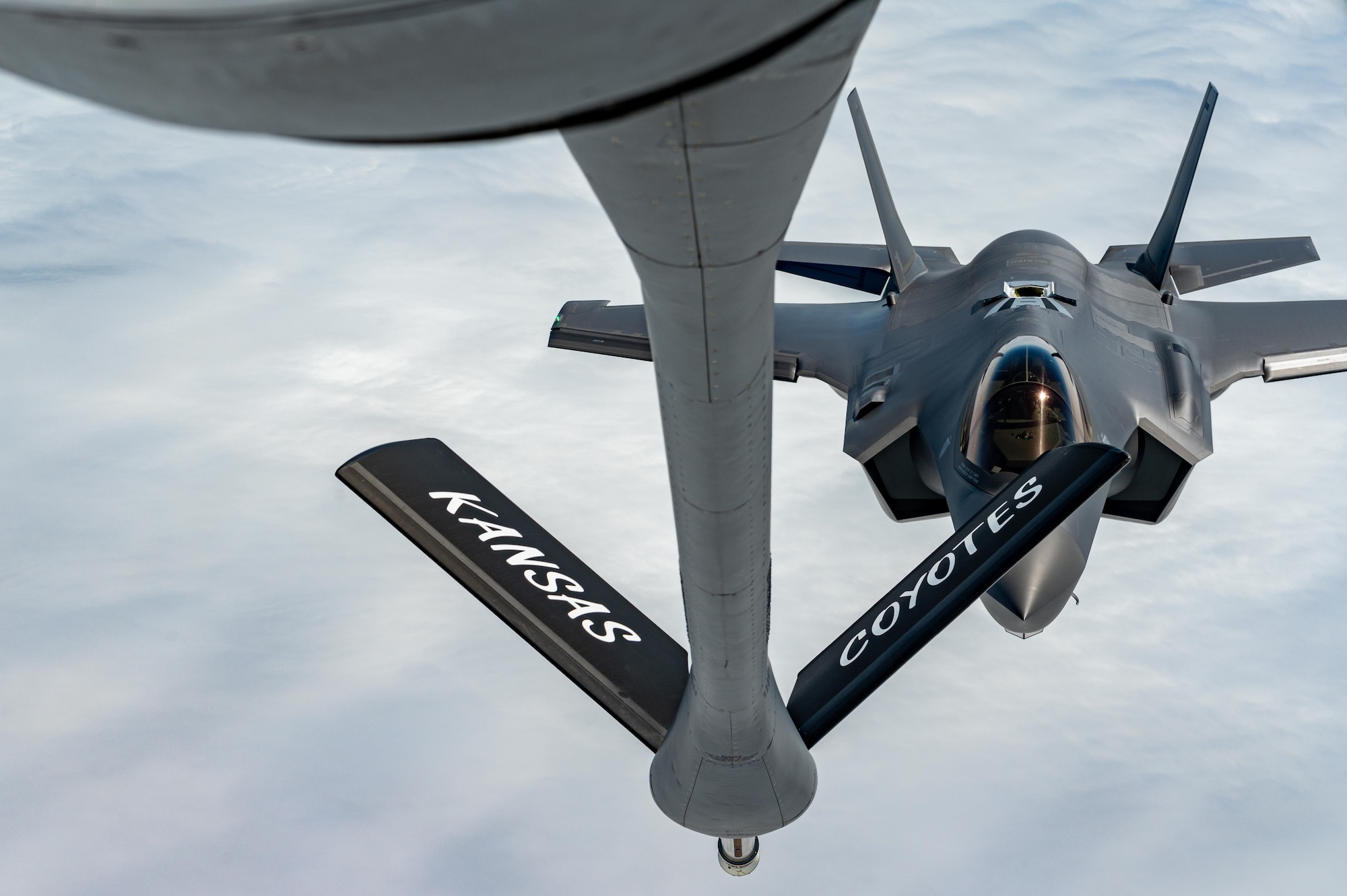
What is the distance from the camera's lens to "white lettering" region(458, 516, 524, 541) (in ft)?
30.9

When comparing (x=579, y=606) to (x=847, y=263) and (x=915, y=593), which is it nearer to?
(x=915, y=593)

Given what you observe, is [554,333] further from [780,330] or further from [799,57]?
[799,57]

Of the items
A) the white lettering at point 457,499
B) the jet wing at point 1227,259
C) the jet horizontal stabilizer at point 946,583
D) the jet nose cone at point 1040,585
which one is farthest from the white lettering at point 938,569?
the jet wing at point 1227,259

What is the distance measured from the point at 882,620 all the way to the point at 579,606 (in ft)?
9.12

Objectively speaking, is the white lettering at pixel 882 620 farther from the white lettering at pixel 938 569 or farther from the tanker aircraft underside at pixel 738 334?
the white lettering at pixel 938 569

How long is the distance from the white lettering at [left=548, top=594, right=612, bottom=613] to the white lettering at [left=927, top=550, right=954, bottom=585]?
3.02 metres

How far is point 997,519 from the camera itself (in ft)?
25.5

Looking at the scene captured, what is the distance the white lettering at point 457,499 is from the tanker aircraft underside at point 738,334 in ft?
0.08

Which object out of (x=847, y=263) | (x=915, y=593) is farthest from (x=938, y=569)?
(x=847, y=263)

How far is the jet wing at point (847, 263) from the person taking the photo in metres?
19.5

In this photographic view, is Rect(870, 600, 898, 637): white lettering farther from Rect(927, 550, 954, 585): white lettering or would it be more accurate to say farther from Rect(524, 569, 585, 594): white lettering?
Rect(524, 569, 585, 594): white lettering

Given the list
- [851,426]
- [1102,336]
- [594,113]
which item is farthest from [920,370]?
A: [594,113]

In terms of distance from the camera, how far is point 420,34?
1.93m

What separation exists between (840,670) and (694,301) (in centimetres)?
567
